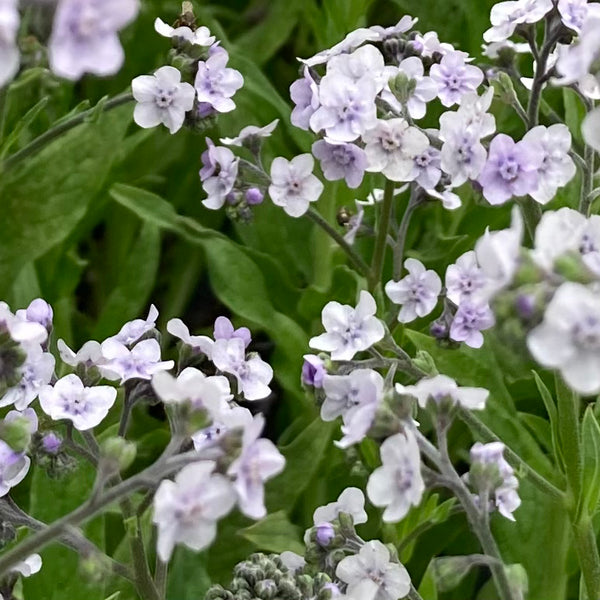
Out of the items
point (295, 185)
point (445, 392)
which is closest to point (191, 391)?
point (445, 392)

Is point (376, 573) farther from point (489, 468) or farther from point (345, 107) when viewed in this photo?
point (345, 107)

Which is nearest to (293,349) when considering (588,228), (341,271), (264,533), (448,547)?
(341,271)

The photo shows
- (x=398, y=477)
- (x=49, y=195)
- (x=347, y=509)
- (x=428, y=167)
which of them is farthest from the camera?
(x=49, y=195)

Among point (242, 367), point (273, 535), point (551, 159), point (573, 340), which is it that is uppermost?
point (573, 340)

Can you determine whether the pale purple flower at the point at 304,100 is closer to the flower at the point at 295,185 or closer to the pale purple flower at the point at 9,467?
the flower at the point at 295,185

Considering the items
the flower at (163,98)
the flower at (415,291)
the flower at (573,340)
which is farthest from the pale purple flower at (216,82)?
the flower at (573,340)

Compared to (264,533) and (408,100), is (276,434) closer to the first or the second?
(264,533)
